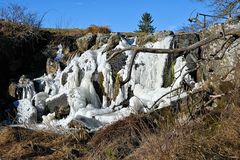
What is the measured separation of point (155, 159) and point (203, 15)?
1580mm

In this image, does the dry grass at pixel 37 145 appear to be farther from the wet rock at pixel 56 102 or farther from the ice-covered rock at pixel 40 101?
the ice-covered rock at pixel 40 101

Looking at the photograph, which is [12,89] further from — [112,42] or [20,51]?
[112,42]

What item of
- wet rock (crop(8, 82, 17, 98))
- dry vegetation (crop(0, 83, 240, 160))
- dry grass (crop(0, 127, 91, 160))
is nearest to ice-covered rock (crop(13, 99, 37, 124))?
wet rock (crop(8, 82, 17, 98))

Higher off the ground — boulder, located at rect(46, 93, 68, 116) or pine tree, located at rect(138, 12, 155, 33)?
pine tree, located at rect(138, 12, 155, 33)

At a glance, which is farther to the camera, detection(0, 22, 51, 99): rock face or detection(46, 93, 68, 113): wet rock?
detection(0, 22, 51, 99): rock face

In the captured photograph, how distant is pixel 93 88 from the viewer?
49.8 ft

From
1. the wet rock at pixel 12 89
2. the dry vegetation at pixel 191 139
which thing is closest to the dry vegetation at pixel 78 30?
the wet rock at pixel 12 89

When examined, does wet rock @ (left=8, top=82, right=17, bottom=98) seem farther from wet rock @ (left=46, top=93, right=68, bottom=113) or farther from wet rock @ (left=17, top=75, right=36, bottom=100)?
wet rock @ (left=46, top=93, right=68, bottom=113)

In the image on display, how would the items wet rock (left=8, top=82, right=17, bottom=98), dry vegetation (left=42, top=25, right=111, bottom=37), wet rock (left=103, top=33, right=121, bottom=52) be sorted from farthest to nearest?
dry vegetation (left=42, top=25, right=111, bottom=37)
wet rock (left=8, top=82, right=17, bottom=98)
wet rock (left=103, top=33, right=121, bottom=52)

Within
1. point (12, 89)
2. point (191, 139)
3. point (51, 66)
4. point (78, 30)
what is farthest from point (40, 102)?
point (191, 139)

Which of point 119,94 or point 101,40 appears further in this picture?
point 101,40

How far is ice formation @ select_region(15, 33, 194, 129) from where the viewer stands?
13578 mm

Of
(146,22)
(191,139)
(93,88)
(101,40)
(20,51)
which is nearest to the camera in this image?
(191,139)

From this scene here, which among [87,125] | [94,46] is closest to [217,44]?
[87,125]
